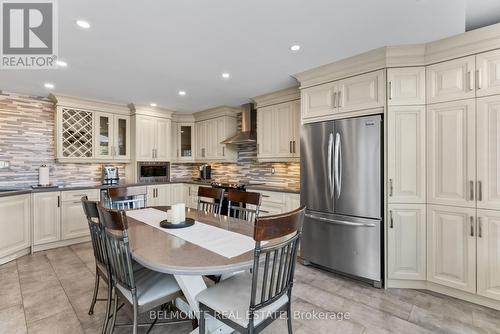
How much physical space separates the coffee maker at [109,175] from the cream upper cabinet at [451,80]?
15.9 feet

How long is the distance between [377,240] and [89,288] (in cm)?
298

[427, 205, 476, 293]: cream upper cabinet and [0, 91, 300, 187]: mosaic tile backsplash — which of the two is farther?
[0, 91, 300, 187]: mosaic tile backsplash

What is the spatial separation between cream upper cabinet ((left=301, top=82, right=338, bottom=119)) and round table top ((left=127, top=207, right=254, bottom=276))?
1815 millimetres

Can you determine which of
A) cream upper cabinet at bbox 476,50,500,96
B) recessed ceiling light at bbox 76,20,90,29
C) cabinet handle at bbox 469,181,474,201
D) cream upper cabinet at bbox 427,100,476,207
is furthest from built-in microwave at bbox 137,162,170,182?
cream upper cabinet at bbox 476,50,500,96

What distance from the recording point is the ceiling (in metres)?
1.84

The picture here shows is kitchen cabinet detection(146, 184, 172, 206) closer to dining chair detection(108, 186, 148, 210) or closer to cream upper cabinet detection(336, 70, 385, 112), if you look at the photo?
dining chair detection(108, 186, 148, 210)

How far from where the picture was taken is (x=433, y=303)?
2.25 metres

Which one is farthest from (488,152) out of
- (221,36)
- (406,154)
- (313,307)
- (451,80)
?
(221,36)

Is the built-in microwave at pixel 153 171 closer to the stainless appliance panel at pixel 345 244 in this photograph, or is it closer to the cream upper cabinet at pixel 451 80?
the stainless appliance panel at pixel 345 244

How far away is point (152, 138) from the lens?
499cm

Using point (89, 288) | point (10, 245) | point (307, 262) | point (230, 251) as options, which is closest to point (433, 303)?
point (307, 262)

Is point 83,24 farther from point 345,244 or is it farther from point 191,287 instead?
point 345,244

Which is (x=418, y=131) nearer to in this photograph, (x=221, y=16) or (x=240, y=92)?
(x=221, y=16)

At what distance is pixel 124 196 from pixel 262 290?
7.01 ft
